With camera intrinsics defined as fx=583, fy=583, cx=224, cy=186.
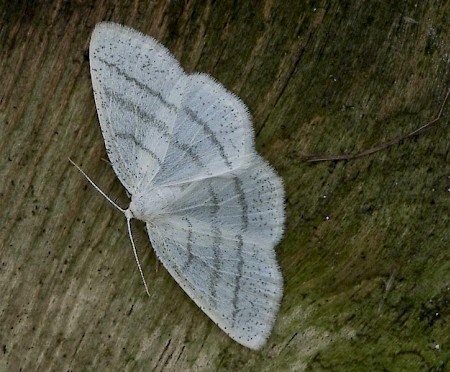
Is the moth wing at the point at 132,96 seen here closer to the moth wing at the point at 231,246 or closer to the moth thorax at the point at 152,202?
the moth thorax at the point at 152,202

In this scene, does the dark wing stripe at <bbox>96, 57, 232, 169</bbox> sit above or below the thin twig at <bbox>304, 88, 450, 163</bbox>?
below

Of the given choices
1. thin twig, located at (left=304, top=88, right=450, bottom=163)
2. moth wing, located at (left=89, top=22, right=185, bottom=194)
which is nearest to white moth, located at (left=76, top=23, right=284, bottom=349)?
moth wing, located at (left=89, top=22, right=185, bottom=194)

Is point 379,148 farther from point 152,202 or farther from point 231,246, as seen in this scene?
point 152,202

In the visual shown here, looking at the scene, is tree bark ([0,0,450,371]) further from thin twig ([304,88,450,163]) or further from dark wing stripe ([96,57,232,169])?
dark wing stripe ([96,57,232,169])

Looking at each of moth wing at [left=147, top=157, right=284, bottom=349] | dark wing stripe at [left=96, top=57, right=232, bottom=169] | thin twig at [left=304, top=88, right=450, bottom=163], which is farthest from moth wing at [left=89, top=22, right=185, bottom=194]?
thin twig at [left=304, top=88, right=450, bottom=163]

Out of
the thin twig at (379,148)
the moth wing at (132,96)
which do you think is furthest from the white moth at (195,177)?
the thin twig at (379,148)

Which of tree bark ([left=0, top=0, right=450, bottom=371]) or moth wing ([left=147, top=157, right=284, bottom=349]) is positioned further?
moth wing ([left=147, top=157, right=284, bottom=349])

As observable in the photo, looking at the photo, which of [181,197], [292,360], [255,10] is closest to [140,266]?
[181,197]
